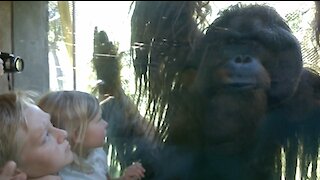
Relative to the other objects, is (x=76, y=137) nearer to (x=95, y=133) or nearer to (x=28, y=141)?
(x=95, y=133)

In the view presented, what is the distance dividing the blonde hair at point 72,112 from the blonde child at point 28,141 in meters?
0.12

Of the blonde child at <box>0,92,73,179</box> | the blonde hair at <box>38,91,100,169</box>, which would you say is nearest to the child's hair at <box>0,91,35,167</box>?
the blonde child at <box>0,92,73,179</box>

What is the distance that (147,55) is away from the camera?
53.4 inches

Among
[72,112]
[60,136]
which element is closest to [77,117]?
[72,112]

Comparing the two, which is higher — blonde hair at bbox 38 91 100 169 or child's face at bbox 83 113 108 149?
blonde hair at bbox 38 91 100 169

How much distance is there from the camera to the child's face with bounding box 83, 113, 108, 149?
1.17m

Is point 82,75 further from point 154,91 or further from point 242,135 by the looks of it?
point 242,135

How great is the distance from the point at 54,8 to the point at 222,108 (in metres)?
0.55

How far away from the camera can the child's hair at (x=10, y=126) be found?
3.11 ft

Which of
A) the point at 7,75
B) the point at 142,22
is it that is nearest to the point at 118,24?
the point at 142,22

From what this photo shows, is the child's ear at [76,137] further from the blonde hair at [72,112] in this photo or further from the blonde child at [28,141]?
the blonde child at [28,141]

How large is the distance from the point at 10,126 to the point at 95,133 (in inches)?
9.7

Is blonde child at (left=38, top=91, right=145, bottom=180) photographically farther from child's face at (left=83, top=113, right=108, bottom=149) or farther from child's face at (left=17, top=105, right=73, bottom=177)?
child's face at (left=17, top=105, right=73, bottom=177)

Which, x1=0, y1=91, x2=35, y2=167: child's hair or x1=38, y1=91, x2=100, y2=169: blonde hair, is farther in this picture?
x1=38, y1=91, x2=100, y2=169: blonde hair
